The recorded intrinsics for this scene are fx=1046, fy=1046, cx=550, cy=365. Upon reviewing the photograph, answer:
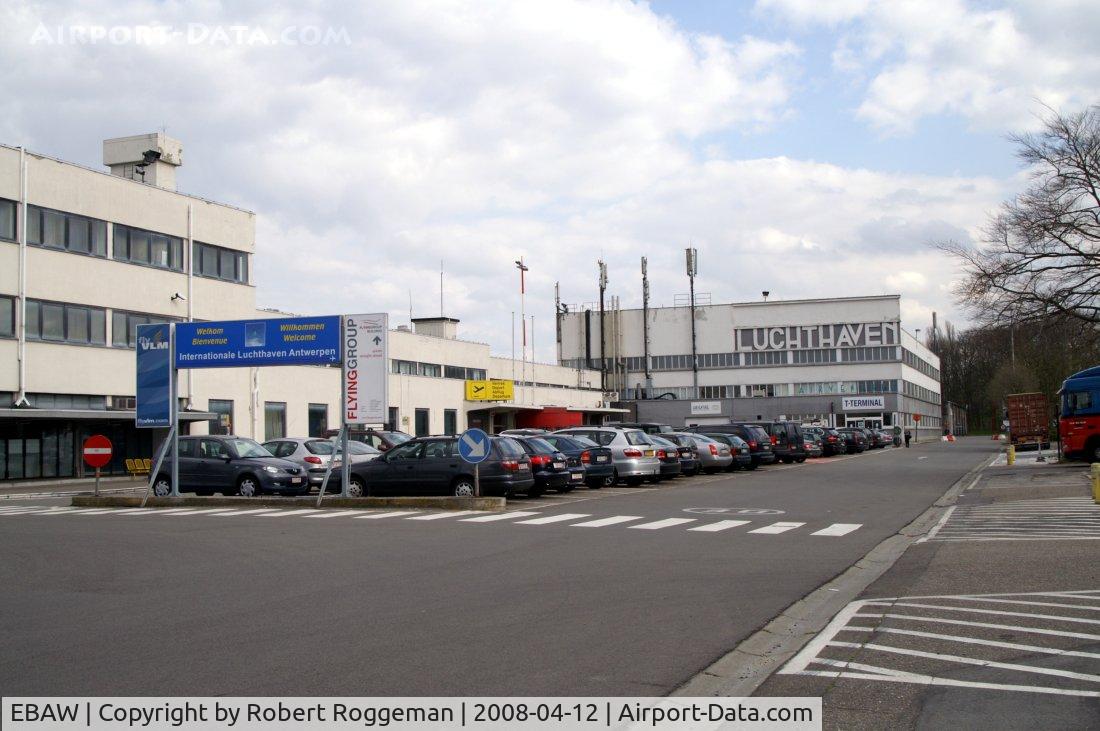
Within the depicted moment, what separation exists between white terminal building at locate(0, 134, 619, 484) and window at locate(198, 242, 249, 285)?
53mm

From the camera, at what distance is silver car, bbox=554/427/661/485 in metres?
28.2

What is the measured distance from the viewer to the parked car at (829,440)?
179 ft

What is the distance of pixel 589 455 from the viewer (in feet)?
88.6

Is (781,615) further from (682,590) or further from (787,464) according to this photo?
(787,464)

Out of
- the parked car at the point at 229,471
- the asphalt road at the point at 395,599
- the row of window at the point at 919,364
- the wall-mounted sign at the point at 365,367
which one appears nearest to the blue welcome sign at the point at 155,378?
the parked car at the point at 229,471

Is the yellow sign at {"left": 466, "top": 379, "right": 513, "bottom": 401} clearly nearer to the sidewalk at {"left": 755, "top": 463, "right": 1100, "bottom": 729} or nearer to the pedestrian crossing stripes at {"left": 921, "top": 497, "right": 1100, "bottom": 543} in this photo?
the pedestrian crossing stripes at {"left": 921, "top": 497, "right": 1100, "bottom": 543}

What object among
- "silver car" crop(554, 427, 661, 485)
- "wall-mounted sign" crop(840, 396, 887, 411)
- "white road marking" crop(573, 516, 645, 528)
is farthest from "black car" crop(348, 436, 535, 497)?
"wall-mounted sign" crop(840, 396, 887, 411)

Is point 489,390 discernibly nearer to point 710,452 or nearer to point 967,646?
point 710,452

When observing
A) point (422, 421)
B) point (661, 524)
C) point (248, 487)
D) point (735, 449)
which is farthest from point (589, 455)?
point (422, 421)

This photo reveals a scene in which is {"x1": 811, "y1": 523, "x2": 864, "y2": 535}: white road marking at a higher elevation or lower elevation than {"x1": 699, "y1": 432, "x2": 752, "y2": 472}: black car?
lower

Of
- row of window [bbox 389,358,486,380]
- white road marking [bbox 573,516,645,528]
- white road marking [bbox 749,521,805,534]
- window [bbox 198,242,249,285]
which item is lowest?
white road marking [bbox 749,521,805,534]

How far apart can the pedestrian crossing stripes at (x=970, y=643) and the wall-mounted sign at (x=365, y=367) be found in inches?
564

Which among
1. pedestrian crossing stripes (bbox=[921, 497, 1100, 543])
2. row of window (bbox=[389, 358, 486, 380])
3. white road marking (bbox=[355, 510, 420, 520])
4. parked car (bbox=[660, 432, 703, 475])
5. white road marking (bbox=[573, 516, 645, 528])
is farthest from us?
row of window (bbox=[389, 358, 486, 380])

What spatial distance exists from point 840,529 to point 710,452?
17.6 metres
